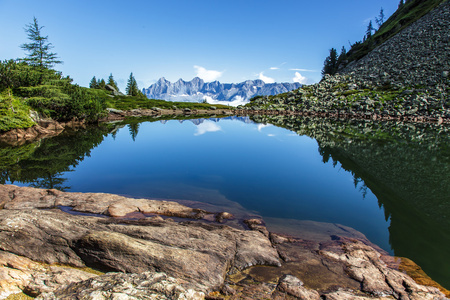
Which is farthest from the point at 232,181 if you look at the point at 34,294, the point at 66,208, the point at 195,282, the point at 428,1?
the point at 428,1

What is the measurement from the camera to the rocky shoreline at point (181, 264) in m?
6.50

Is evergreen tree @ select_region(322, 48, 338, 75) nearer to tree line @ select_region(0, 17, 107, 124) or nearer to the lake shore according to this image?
the lake shore

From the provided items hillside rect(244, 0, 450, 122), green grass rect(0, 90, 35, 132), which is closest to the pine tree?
hillside rect(244, 0, 450, 122)

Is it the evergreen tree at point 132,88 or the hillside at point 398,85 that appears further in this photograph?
the evergreen tree at point 132,88

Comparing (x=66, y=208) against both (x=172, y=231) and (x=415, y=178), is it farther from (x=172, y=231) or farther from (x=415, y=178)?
(x=415, y=178)

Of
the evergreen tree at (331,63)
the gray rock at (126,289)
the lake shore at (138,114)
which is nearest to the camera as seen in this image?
the gray rock at (126,289)

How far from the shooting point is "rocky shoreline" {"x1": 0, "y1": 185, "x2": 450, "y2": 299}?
6.50 m

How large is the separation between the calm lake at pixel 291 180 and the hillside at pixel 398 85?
1827 inches

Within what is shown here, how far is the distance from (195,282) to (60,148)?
3588 centimetres

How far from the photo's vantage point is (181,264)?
28.0ft

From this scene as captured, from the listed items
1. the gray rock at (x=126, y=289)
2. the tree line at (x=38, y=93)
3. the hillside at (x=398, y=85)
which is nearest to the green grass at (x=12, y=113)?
the tree line at (x=38, y=93)

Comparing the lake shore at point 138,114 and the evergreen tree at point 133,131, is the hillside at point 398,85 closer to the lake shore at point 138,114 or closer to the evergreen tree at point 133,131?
the lake shore at point 138,114

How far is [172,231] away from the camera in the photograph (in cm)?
1088

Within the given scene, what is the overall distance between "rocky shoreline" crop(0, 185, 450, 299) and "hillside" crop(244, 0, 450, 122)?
8222 centimetres
